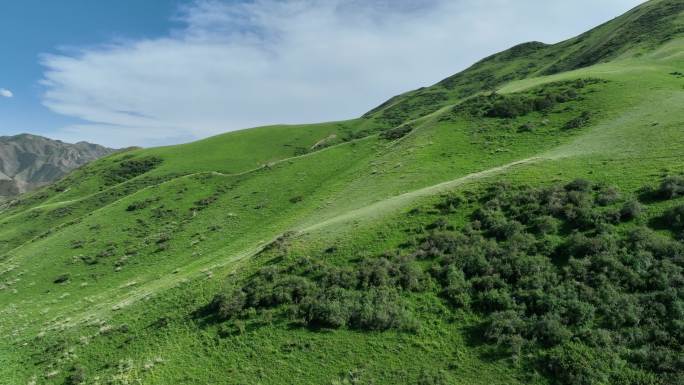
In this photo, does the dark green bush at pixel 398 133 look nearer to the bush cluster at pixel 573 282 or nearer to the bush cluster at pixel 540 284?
the bush cluster at pixel 540 284

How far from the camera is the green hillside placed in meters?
16.6

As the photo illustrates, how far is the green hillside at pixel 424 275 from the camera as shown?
16.6 m

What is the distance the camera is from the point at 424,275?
894 inches

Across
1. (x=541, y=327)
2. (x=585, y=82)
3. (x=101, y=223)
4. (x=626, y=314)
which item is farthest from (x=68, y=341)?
(x=585, y=82)

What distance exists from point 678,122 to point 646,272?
90.8 feet

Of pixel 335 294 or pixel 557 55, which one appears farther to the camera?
pixel 557 55

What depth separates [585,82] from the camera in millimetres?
59406

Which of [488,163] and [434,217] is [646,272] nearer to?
[434,217]

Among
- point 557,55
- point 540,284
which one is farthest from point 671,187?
point 557,55

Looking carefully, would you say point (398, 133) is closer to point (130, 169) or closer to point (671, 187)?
point (671, 187)

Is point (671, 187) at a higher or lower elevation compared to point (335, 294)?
higher

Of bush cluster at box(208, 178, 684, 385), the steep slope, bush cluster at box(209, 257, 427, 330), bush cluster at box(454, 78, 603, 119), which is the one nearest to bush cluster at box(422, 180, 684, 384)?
bush cluster at box(208, 178, 684, 385)

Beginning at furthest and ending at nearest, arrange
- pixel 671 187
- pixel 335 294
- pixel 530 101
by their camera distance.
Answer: pixel 530 101 → pixel 671 187 → pixel 335 294

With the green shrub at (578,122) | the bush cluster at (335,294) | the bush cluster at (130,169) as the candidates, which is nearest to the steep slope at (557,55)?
the green shrub at (578,122)
